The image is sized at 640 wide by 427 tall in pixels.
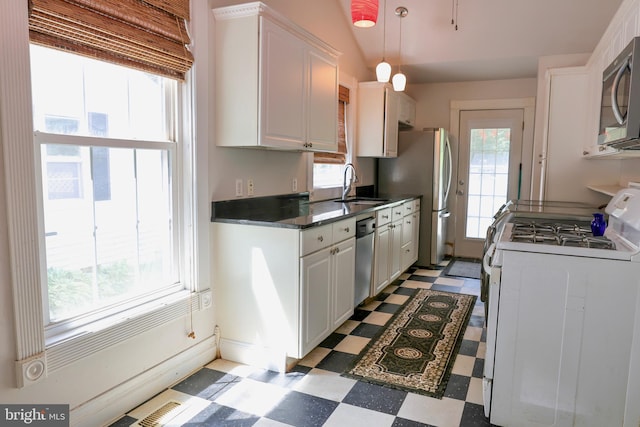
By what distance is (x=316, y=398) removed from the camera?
230 centimetres

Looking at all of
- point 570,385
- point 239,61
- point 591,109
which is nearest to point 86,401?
point 239,61

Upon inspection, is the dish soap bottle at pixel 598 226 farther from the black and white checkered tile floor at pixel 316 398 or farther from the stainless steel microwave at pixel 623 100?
the black and white checkered tile floor at pixel 316 398

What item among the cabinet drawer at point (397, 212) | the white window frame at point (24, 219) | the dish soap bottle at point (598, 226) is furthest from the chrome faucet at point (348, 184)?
the white window frame at point (24, 219)

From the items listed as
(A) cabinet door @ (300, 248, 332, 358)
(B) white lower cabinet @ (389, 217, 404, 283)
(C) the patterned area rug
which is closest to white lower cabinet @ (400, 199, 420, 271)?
(B) white lower cabinet @ (389, 217, 404, 283)

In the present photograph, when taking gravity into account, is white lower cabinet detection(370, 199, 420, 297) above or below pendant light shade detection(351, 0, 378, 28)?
below

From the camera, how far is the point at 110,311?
2113 mm

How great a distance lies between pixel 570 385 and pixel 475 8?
11.2 feet

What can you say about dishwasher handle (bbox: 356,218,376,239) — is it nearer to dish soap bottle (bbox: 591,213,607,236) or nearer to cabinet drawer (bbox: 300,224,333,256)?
cabinet drawer (bbox: 300,224,333,256)

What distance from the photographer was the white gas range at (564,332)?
1.81 metres

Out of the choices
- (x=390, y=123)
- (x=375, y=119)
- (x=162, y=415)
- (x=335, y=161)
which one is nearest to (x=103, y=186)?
(x=162, y=415)

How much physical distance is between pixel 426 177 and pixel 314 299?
2810mm

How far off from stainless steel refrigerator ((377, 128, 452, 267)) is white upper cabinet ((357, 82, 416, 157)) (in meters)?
0.37

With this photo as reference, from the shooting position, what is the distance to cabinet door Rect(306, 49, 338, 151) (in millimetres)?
3061

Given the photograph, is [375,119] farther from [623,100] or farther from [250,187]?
[623,100]
